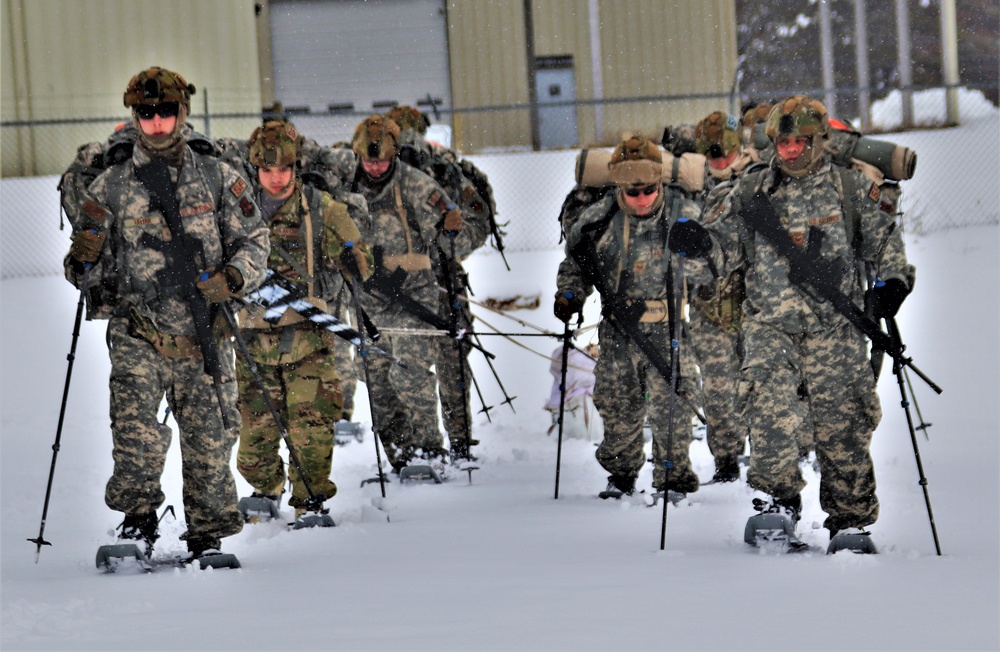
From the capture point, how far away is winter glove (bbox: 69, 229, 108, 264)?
6832 mm

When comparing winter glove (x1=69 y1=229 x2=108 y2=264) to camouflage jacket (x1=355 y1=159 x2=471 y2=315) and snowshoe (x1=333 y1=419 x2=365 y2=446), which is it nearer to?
camouflage jacket (x1=355 y1=159 x2=471 y2=315)

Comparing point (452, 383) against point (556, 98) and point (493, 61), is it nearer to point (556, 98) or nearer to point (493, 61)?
point (493, 61)

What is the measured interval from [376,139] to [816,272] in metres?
3.88

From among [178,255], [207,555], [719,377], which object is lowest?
[207,555]

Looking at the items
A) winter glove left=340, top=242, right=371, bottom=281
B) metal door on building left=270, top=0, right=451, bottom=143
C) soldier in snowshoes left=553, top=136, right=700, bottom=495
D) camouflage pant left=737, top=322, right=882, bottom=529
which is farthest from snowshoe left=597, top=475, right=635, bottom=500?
metal door on building left=270, top=0, right=451, bottom=143

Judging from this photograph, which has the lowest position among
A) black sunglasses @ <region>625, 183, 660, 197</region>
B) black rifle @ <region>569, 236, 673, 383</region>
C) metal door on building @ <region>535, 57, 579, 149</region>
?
black rifle @ <region>569, 236, 673, 383</region>

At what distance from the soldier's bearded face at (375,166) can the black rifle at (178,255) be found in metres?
3.39

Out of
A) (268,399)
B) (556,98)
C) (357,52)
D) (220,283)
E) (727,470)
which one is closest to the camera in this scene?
(220,283)

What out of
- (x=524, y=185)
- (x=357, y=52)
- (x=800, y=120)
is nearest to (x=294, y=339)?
(x=800, y=120)

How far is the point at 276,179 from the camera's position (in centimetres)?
869

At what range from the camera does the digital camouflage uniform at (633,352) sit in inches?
348

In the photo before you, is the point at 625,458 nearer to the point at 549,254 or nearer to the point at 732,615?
the point at 732,615

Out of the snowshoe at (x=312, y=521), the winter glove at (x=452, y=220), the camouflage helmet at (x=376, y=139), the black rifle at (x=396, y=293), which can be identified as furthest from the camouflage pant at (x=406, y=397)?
the snowshoe at (x=312, y=521)

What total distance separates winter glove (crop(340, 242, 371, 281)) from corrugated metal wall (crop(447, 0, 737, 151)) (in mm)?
13939
